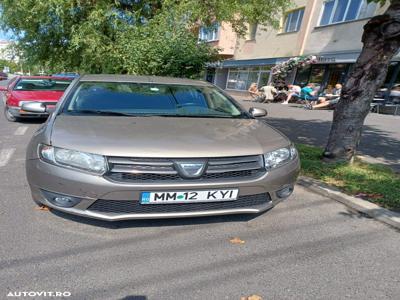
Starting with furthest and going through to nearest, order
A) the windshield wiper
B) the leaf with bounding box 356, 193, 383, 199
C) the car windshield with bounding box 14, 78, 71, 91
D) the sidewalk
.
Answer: the car windshield with bounding box 14, 78, 71, 91 → the sidewalk → the leaf with bounding box 356, 193, 383, 199 → the windshield wiper

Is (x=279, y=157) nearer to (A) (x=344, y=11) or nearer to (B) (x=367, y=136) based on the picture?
(B) (x=367, y=136)

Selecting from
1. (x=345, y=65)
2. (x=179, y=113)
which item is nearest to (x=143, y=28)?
(x=179, y=113)

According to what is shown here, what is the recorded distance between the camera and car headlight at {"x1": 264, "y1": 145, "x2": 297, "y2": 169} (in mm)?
2666

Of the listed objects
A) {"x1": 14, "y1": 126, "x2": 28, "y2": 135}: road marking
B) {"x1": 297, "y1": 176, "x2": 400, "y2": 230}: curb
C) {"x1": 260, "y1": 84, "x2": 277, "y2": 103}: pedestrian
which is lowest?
{"x1": 14, "y1": 126, "x2": 28, "y2": 135}: road marking

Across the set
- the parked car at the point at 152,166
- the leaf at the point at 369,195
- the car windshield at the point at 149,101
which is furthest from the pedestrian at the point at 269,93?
the parked car at the point at 152,166

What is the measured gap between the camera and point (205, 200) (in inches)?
97.4

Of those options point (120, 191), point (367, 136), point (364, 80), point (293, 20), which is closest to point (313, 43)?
point (293, 20)

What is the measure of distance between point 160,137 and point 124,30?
29.0 feet

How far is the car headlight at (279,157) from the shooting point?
2.67m

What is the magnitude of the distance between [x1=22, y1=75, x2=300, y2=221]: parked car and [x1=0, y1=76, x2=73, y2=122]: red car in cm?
541

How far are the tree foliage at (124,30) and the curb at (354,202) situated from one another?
605 centimetres

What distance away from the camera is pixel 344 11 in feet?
50.4

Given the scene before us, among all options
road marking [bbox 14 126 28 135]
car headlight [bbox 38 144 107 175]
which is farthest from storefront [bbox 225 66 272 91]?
car headlight [bbox 38 144 107 175]

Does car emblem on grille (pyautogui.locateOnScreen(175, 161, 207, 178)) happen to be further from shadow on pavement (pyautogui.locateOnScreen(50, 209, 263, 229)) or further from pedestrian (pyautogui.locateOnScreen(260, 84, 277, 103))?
pedestrian (pyautogui.locateOnScreen(260, 84, 277, 103))
